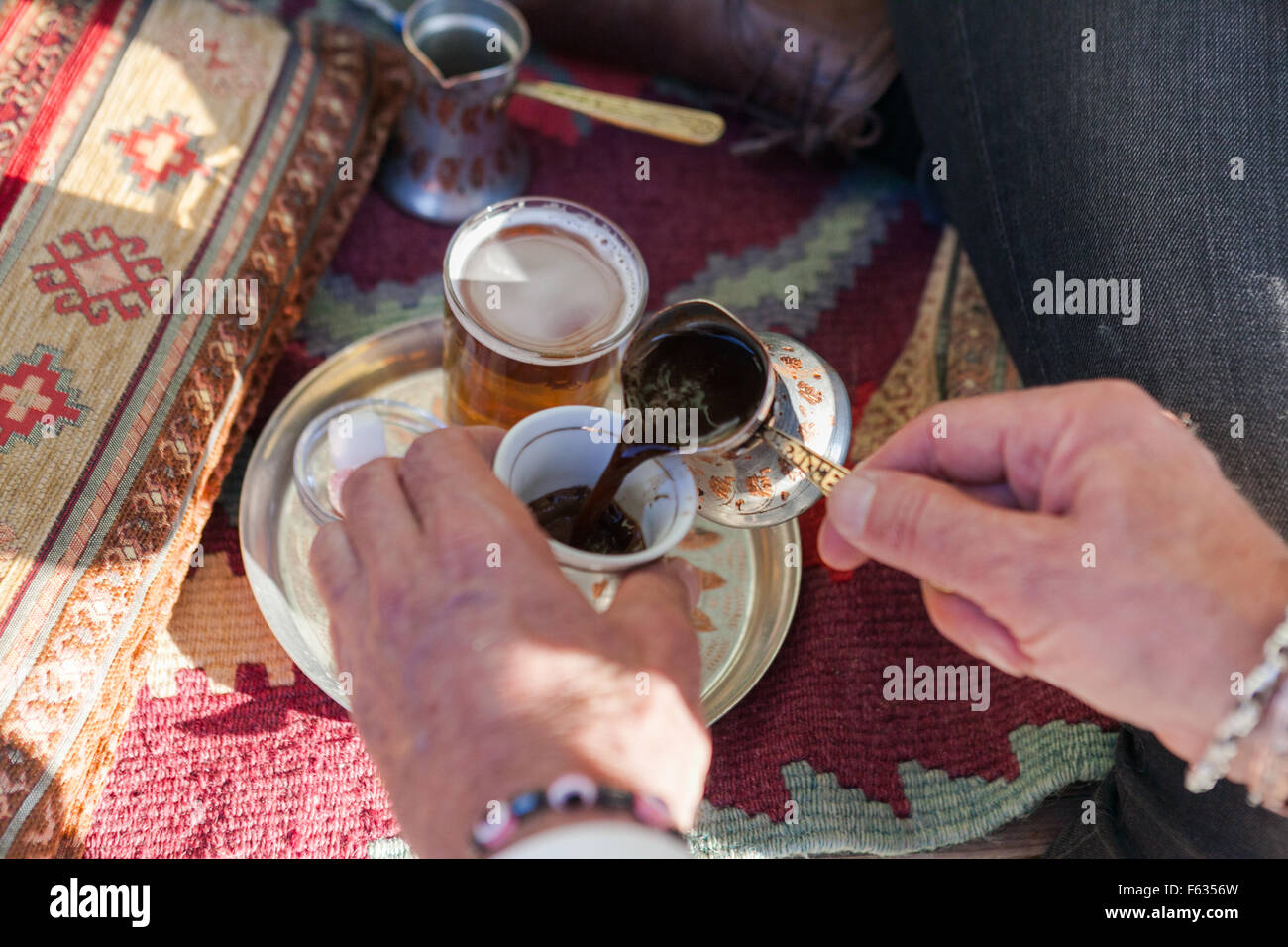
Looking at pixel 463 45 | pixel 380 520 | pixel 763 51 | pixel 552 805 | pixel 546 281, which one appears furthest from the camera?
pixel 763 51

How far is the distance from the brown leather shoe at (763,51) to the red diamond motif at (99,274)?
558 millimetres

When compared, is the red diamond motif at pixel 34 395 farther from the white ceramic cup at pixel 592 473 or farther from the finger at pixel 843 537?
the finger at pixel 843 537

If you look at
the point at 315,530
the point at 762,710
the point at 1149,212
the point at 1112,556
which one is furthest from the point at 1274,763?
the point at 315,530

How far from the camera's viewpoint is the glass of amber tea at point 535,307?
75cm

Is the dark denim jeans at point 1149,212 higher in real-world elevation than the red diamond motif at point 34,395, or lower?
higher

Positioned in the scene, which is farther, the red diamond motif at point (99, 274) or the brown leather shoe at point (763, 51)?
the brown leather shoe at point (763, 51)

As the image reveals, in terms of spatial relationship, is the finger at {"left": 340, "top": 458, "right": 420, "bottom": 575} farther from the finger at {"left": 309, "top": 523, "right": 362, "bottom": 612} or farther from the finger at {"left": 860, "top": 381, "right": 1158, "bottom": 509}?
the finger at {"left": 860, "top": 381, "right": 1158, "bottom": 509}

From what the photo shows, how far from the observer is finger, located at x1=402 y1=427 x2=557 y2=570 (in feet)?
1.83

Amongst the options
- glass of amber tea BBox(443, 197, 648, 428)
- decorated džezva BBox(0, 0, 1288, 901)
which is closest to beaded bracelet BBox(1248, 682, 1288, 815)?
decorated džezva BBox(0, 0, 1288, 901)

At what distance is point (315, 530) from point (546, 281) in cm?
29

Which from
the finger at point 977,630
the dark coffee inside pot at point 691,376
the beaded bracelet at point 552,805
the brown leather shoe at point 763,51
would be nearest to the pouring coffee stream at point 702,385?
the dark coffee inside pot at point 691,376

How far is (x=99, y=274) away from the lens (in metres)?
0.81

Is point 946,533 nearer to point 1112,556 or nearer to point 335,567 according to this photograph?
point 1112,556

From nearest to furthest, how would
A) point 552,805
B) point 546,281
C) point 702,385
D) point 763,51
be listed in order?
1. point 552,805
2. point 702,385
3. point 546,281
4. point 763,51
